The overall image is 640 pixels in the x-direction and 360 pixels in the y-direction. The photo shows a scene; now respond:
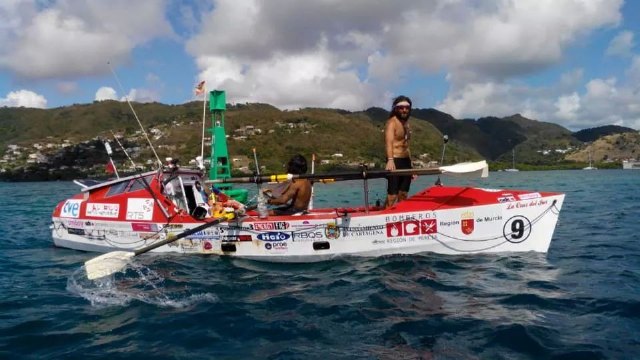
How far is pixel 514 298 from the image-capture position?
8125 mm

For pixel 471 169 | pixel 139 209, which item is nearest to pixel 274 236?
pixel 139 209

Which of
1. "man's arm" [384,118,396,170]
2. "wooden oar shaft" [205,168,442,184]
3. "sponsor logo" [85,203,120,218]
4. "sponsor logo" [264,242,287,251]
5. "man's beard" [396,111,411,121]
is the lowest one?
"sponsor logo" [264,242,287,251]

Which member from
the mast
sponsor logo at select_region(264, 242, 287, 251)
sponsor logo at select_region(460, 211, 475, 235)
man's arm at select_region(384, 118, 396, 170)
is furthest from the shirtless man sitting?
the mast

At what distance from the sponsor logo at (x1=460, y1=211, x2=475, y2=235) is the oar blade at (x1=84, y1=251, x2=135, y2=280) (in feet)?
23.9

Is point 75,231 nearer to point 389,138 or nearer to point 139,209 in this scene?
point 139,209

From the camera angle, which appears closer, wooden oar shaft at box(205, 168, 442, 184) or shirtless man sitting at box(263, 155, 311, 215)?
wooden oar shaft at box(205, 168, 442, 184)

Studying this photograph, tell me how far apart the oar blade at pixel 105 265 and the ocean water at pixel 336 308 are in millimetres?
271

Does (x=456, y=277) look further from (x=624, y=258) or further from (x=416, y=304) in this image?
(x=624, y=258)

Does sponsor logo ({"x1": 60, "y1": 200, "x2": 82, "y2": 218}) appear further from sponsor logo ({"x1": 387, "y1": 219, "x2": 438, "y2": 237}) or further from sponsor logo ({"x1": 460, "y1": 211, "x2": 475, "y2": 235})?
sponsor logo ({"x1": 460, "y1": 211, "x2": 475, "y2": 235})

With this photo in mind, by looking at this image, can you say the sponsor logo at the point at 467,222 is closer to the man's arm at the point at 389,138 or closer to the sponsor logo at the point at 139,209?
the man's arm at the point at 389,138

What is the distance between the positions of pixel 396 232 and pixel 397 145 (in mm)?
2155

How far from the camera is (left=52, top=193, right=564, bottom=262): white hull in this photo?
10859mm

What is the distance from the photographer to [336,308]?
7.97 m

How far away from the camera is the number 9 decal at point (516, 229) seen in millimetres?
10945
